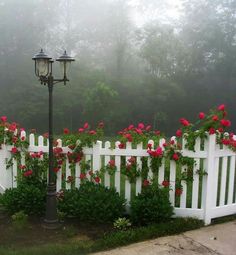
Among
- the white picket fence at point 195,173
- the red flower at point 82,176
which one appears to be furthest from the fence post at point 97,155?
the red flower at point 82,176

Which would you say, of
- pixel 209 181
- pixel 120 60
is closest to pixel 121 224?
pixel 209 181

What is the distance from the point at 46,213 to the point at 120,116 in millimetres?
17198

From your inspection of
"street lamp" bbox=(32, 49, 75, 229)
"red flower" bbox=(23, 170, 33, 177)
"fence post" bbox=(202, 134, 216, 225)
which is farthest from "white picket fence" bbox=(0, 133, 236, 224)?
"street lamp" bbox=(32, 49, 75, 229)

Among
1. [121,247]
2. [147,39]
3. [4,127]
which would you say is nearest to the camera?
[121,247]

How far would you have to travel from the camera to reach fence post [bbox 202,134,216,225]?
12.2 feet

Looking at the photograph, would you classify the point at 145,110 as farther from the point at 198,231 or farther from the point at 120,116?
the point at 198,231

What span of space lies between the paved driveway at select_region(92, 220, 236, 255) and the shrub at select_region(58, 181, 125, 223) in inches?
20.3

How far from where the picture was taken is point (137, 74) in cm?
2273

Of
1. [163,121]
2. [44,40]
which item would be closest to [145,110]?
[163,121]

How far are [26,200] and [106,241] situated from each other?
3.75ft

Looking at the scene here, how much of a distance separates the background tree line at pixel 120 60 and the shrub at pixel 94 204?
15.7 meters

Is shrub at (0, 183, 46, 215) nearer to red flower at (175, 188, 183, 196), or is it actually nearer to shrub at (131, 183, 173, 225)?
shrub at (131, 183, 173, 225)

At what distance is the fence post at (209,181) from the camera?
3709 millimetres

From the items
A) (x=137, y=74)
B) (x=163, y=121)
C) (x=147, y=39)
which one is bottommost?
(x=163, y=121)
